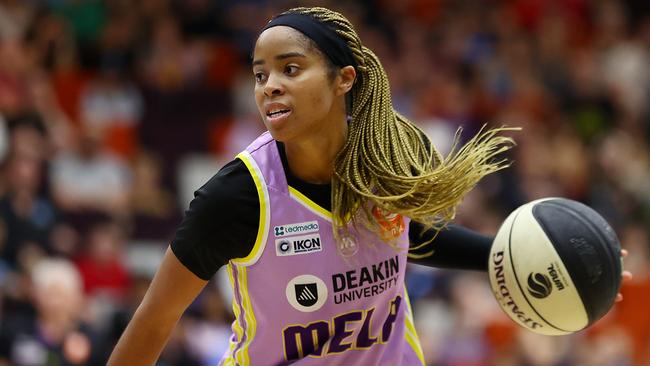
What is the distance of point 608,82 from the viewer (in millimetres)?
11703

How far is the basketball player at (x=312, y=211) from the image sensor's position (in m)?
3.62

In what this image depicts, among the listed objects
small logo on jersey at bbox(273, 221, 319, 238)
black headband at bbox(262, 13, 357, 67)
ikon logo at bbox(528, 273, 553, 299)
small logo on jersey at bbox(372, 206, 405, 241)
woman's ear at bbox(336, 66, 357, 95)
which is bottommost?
ikon logo at bbox(528, 273, 553, 299)

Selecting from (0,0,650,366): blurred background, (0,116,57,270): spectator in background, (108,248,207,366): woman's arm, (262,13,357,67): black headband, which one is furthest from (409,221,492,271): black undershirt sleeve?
(0,116,57,270): spectator in background

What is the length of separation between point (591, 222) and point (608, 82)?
26.3 ft

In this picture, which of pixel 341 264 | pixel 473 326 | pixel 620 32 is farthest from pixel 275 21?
pixel 620 32

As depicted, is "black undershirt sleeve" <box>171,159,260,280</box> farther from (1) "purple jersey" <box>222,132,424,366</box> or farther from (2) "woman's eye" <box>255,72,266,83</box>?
(2) "woman's eye" <box>255,72,266,83</box>

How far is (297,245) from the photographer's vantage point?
3.71 metres

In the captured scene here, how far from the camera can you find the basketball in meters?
3.96

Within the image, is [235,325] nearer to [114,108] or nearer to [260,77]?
[260,77]

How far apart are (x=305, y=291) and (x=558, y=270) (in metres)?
0.94

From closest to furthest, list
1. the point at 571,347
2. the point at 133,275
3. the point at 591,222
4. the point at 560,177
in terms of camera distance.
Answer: the point at 591,222, the point at 571,347, the point at 133,275, the point at 560,177

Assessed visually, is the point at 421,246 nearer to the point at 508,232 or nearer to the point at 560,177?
the point at 508,232

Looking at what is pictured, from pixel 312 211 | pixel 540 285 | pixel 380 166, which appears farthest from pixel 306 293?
pixel 540 285

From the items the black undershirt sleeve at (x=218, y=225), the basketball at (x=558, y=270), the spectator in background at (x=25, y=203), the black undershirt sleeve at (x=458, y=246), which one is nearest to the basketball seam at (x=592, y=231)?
the basketball at (x=558, y=270)
